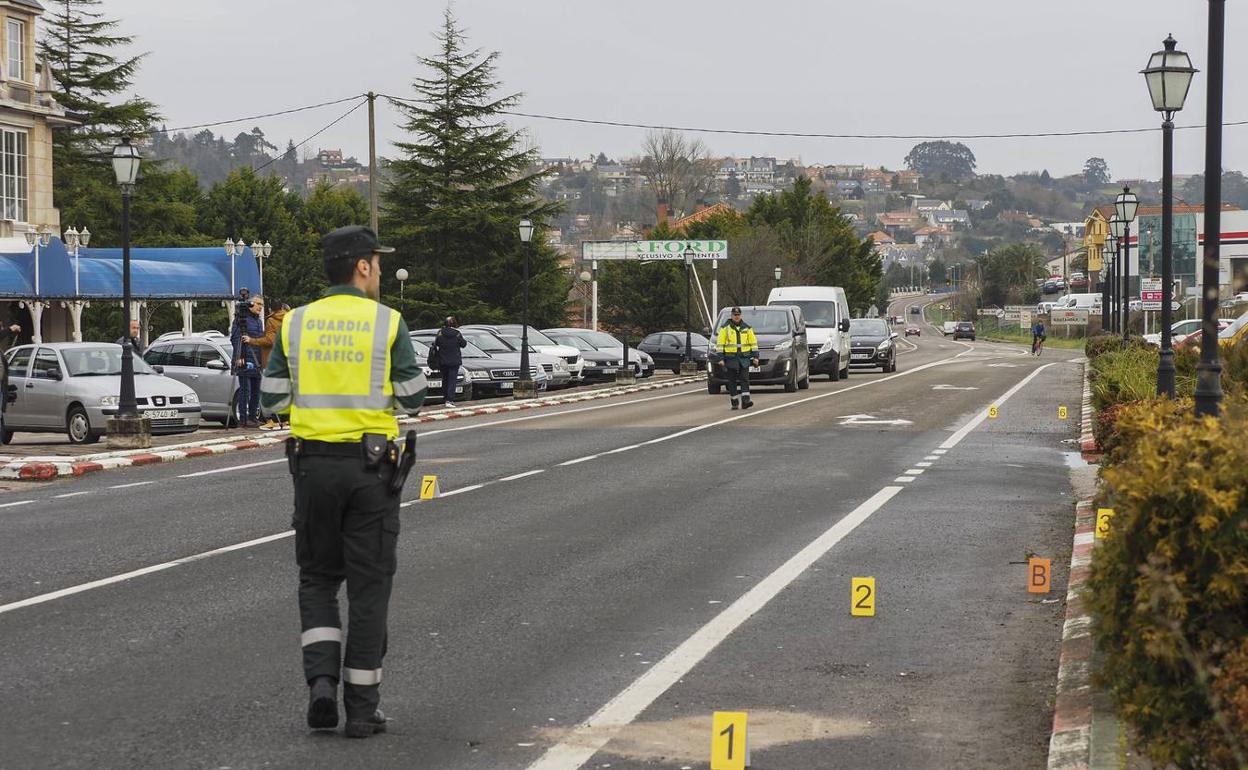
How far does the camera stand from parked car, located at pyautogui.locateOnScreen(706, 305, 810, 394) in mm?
33125

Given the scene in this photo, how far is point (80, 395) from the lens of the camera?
74.0 ft

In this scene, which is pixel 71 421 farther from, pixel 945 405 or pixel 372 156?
pixel 372 156

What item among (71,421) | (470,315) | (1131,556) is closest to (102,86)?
(470,315)

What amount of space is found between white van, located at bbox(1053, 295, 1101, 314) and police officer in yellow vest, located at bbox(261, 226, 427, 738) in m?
110

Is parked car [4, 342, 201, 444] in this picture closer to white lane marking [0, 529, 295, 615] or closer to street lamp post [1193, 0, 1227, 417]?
white lane marking [0, 529, 295, 615]

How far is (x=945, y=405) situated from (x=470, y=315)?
Result: 39.9 meters

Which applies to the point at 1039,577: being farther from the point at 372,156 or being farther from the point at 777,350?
the point at 372,156

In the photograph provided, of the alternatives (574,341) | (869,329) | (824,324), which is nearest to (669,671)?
(824,324)

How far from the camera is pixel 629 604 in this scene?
9000 millimetres

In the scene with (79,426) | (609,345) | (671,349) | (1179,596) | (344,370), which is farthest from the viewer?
(671,349)

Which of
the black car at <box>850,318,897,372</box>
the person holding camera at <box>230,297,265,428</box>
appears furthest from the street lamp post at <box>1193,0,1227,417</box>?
the black car at <box>850,318,897,372</box>

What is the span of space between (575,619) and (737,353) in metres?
18.7

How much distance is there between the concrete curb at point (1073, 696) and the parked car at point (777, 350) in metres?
23.7

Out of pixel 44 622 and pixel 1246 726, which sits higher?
pixel 1246 726
